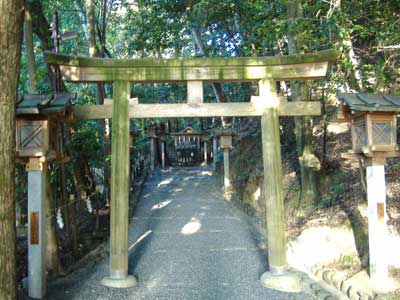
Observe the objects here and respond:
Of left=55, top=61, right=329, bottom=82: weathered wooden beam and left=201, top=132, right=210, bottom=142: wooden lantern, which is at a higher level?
left=55, top=61, right=329, bottom=82: weathered wooden beam

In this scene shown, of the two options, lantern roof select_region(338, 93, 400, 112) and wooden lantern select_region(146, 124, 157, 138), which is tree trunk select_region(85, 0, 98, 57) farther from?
wooden lantern select_region(146, 124, 157, 138)

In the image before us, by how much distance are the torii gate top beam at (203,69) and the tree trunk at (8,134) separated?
240 centimetres

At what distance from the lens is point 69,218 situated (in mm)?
7543

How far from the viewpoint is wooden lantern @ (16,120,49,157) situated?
5062 millimetres

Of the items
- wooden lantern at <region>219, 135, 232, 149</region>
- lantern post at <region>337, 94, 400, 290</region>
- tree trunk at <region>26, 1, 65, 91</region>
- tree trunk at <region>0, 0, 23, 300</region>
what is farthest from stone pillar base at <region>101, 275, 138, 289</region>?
wooden lantern at <region>219, 135, 232, 149</region>

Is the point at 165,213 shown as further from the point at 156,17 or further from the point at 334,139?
the point at 156,17

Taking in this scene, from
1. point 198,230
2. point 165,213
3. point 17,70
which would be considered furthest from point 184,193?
point 17,70

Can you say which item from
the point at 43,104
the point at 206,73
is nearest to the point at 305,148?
the point at 206,73

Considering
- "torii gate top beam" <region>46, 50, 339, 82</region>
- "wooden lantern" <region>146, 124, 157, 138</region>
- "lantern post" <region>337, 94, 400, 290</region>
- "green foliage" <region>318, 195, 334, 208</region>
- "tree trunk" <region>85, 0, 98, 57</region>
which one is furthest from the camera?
"wooden lantern" <region>146, 124, 157, 138</region>

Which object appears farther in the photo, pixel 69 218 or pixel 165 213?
pixel 165 213

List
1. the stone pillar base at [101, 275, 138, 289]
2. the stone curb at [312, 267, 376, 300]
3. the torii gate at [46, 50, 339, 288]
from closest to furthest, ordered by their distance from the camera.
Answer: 1. the stone curb at [312, 267, 376, 300]
2. the stone pillar base at [101, 275, 138, 289]
3. the torii gate at [46, 50, 339, 288]

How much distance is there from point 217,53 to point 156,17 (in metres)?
3.36

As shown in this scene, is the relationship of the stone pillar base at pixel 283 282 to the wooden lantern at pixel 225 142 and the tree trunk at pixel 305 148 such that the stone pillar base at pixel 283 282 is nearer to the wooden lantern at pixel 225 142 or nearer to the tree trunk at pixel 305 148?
the tree trunk at pixel 305 148

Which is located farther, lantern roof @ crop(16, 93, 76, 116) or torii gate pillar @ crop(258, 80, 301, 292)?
torii gate pillar @ crop(258, 80, 301, 292)
